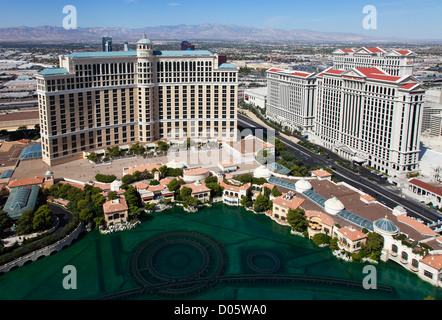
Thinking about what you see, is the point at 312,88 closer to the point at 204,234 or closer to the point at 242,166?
the point at 242,166

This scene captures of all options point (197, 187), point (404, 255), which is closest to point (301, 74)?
point (197, 187)

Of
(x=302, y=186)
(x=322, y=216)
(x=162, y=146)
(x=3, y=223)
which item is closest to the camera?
(x=3, y=223)

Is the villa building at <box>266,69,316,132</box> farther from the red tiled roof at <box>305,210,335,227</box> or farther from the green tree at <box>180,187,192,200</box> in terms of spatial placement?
the red tiled roof at <box>305,210,335,227</box>

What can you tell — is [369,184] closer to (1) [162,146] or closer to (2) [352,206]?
(2) [352,206]

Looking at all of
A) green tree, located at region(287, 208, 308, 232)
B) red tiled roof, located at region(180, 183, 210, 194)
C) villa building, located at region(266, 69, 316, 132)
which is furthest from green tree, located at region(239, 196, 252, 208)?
villa building, located at region(266, 69, 316, 132)

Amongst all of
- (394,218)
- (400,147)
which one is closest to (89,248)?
(394,218)

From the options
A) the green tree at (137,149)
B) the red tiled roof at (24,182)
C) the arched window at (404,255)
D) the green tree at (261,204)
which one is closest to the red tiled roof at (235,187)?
the green tree at (261,204)

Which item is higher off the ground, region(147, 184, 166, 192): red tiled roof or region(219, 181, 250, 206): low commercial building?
region(147, 184, 166, 192): red tiled roof
